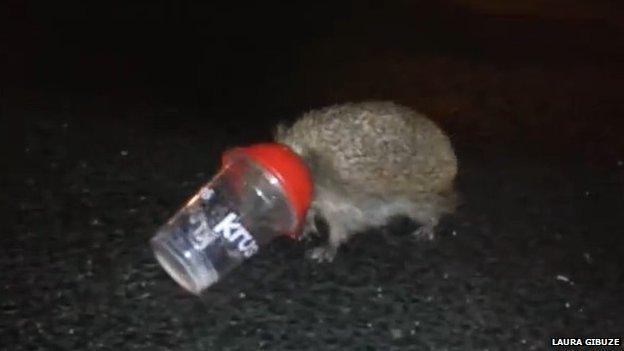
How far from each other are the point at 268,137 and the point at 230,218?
10.3 inches

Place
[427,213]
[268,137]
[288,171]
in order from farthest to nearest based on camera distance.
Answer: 1. [268,137]
2. [427,213]
3. [288,171]

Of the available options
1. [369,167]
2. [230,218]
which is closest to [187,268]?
[230,218]

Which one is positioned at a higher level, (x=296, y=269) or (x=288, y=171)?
(x=288, y=171)

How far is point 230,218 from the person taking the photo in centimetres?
128

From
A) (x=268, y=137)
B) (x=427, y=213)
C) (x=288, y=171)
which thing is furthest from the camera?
(x=268, y=137)

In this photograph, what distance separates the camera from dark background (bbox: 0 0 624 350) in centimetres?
125

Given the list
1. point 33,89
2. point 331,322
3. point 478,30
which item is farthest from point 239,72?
point 331,322

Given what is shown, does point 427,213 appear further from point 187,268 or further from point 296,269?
point 187,268

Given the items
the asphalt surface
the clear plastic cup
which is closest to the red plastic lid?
the clear plastic cup

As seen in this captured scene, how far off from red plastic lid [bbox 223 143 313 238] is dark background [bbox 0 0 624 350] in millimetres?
102

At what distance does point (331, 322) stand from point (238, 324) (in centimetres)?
11

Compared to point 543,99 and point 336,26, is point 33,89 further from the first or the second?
point 543,99

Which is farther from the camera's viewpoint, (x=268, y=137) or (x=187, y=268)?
(x=268, y=137)

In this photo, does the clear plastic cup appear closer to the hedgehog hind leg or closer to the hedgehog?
the hedgehog
